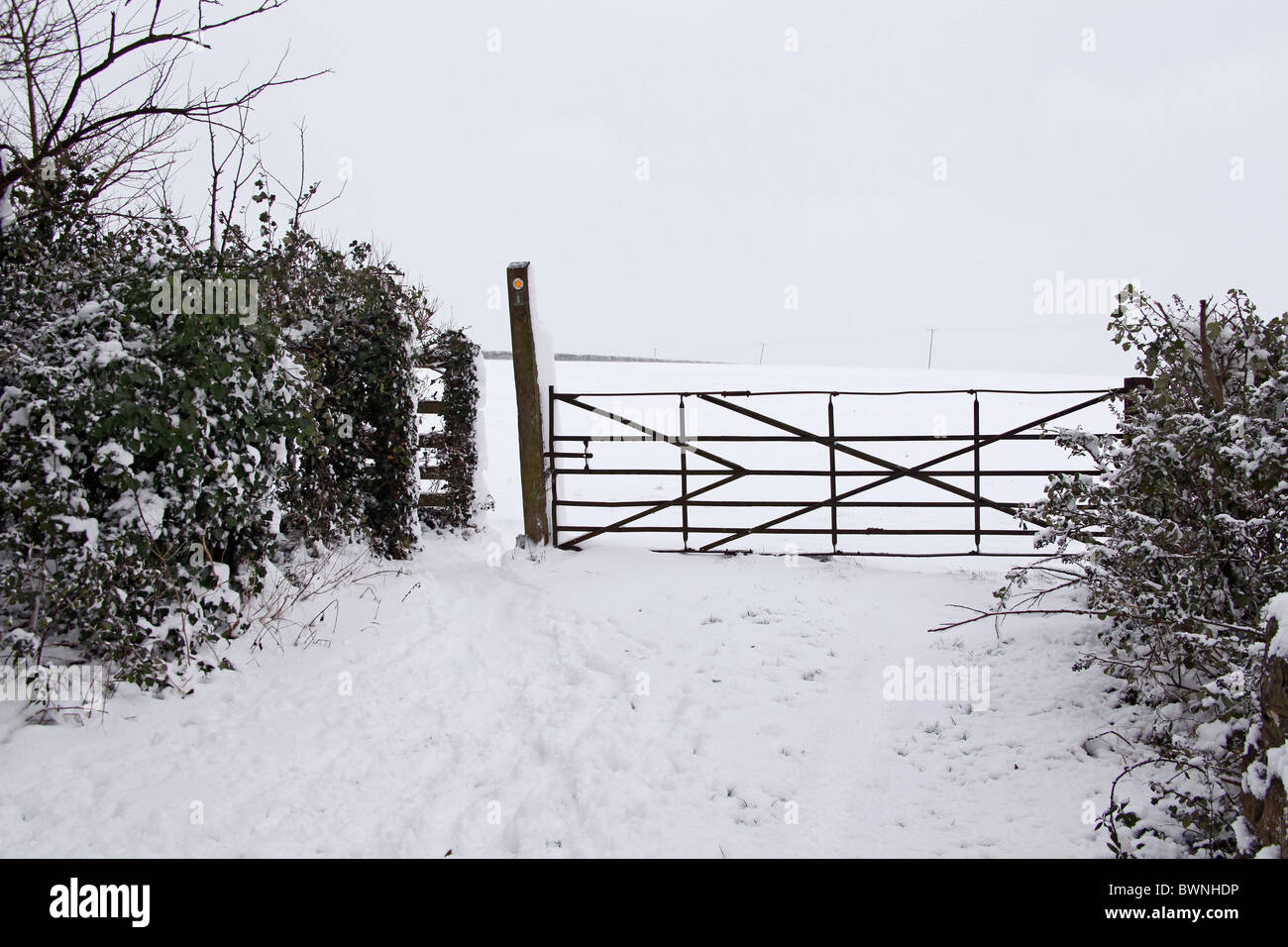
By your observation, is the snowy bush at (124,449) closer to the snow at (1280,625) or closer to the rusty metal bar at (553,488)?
the rusty metal bar at (553,488)

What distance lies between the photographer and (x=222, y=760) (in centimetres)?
374

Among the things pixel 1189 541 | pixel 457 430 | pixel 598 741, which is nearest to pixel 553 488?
pixel 457 430

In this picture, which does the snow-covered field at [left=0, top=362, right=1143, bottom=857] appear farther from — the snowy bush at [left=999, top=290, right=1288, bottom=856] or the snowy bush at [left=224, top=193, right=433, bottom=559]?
the snowy bush at [left=224, top=193, right=433, bottom=559]

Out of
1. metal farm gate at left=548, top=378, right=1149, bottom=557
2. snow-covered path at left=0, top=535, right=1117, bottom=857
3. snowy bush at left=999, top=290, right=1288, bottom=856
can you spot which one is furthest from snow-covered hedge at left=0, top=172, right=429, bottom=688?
snowy bush at left=999, top=290, right=1288, bottom=856

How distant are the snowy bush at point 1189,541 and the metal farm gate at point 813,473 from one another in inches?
27.8

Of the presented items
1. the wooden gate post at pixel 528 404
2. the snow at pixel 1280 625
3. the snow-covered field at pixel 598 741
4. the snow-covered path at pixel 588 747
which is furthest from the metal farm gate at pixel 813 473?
the snow at pixel 1280 625

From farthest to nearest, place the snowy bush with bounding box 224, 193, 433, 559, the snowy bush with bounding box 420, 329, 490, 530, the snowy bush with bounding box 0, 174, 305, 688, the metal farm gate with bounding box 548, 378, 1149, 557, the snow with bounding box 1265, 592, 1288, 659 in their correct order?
1. the snowy bush with bounding box 420, 329, 490, 530
2. the metal farm gate with bounding box 548, 378, 1149, 557
3. the snowy bush with bounding box 224, 193, 433, 559
4. the snowy bush with bounding box 0, 174, 305, 688
5. the snow with bounding box 1265, 592, 1288, 659

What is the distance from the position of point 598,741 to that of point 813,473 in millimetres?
3900

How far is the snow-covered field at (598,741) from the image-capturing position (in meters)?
3.26

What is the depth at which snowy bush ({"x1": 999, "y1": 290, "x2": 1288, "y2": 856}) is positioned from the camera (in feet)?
10.0

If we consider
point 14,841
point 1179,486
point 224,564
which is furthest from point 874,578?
point 14,841

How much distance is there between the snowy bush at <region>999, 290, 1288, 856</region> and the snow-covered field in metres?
0.30
